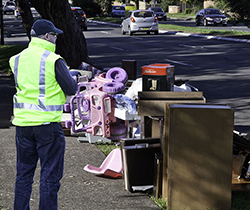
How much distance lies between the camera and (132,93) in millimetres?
7398

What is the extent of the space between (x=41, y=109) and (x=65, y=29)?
30.1ft

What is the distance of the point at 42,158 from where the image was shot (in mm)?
3959

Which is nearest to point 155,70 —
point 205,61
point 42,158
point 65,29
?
point 42,158

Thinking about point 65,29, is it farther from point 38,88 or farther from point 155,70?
point 38,88

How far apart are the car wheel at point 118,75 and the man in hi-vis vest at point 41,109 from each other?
3829 mm

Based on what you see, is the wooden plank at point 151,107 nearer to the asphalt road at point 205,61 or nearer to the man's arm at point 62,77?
the man's arm at point 62,77

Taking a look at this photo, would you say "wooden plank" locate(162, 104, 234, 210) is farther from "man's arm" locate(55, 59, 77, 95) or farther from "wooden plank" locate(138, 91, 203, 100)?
"man's arm" locate(55, 59, 77, 95)

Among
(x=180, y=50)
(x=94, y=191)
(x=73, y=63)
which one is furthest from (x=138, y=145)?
(x=180, y=50)

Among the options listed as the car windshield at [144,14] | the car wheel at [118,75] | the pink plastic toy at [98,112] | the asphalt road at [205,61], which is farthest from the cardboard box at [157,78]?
the car windshield at [144,14]

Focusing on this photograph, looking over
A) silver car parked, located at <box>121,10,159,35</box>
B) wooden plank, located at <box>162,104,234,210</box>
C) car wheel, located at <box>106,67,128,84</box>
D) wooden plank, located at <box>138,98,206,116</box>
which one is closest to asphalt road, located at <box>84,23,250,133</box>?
car wheel, located at <box>106,67,128,84</box>

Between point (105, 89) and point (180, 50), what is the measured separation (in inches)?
588

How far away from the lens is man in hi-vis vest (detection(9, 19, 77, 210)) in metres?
3.86

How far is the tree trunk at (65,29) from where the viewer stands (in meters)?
12.6

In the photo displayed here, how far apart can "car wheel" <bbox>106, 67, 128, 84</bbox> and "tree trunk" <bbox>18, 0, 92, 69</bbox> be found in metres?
4.73
